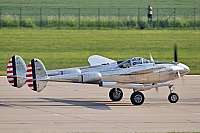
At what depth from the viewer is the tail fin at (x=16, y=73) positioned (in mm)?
24281

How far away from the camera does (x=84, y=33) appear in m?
59.0

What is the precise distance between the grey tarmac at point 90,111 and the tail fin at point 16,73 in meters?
0.74

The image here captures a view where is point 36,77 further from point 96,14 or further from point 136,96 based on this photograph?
point 96,14

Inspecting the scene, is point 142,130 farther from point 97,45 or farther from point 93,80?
point 97,45

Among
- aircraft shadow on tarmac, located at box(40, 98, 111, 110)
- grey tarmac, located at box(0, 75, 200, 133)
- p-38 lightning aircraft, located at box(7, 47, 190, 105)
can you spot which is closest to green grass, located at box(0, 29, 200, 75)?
grey tarmac, located at box(0, 75, 200, 133)

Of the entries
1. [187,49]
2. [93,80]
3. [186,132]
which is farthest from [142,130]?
[187,49]

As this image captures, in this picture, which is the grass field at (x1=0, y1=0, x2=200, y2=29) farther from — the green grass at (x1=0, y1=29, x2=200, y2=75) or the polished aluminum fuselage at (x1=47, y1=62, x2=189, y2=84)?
the polished aluminum fuselage at (x1=47, y1=62, x2=189, y2=84)

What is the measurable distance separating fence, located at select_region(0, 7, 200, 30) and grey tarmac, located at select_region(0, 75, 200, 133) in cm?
3576

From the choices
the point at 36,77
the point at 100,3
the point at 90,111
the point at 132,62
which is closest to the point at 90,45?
the point at 132,62

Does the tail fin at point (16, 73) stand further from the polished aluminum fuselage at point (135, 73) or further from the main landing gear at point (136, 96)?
the main landing gear at point (136, 96)

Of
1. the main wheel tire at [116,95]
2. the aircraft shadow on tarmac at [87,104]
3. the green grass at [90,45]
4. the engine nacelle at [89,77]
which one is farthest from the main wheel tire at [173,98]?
the green grass at [90,45]

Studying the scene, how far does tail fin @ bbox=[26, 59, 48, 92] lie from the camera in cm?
2369

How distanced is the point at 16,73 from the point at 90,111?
3145 millimetres

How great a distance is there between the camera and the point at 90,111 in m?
22.8
